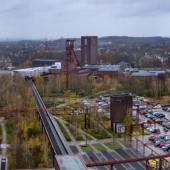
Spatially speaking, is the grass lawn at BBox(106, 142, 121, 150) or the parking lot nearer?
the grass lawn at BBox(106, 142, 121, 150)

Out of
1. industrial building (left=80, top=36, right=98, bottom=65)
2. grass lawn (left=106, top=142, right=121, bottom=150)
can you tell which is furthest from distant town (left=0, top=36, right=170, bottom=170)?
industrial building (left=80, top=36, right=98, bottom=65)

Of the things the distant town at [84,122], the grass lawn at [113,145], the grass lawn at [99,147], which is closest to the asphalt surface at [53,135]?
the distant town at [84,122]

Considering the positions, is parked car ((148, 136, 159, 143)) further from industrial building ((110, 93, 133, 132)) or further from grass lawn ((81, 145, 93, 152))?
grass lawn ((81, 145, 93, 152))

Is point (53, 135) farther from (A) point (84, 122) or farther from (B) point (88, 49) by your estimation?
(B) point (88, 49)

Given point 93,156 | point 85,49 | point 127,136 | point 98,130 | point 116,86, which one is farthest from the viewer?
point 85,49

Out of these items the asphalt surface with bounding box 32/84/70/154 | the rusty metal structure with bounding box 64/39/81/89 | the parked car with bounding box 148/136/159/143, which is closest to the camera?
the asphalt surface with bounding box 32/84/70/154

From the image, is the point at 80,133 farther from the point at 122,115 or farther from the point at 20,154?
the point at 20,154

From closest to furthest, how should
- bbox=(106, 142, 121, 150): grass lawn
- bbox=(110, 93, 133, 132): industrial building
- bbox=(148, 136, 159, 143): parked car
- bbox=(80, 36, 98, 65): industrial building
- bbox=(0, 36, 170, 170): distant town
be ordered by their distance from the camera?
bbox=(0, 36, 170, 170): distant town < bbox=(106, 142, 121, 150): grass lawn < bbox=(148, 136, 159, 143): parked car < bbox=(110, 93, 133, 132): industrial building < bbox=(80, 36, 98, 65): industrial building

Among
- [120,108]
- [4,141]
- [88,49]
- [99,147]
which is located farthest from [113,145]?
[88,49]

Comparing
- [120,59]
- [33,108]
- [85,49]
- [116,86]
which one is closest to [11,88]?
[33,108]

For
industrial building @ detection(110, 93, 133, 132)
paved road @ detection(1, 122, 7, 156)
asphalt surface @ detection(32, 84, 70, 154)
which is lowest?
paved road @ detection(1, 122, 7, 156)
